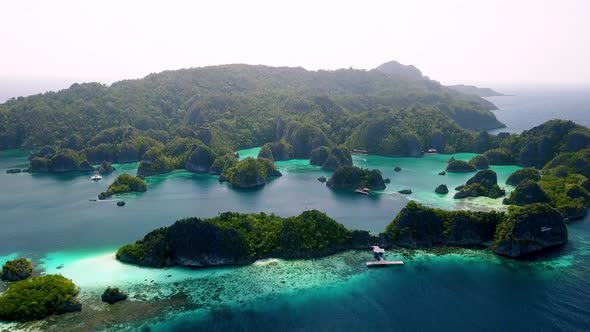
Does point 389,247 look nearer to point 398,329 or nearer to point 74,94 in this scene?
point 398,329

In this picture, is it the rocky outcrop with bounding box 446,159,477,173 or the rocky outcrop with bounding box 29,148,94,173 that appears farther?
the rocky outcrop with bounding box 29,148,94,173

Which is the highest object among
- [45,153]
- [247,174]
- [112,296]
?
[45,153]

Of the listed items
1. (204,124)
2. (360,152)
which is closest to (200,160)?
(204,124)

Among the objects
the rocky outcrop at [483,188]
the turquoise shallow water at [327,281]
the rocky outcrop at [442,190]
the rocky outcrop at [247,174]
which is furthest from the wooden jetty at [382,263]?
the rocky outcrop at [247,174]

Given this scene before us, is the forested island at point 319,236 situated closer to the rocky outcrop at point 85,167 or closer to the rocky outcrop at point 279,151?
the rocky outcrop at point 279,151

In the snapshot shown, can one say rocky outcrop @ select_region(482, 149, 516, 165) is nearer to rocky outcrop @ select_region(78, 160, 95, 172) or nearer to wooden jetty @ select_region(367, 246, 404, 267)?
wooden jetty @ select_region(367, 246, 404, 267)

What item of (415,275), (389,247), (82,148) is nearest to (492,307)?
(415,275)

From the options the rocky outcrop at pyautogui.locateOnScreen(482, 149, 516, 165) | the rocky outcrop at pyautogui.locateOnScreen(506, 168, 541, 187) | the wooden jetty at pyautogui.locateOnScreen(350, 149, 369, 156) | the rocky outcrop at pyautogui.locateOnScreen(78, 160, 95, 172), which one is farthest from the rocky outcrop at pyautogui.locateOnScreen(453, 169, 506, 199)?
the rocky outcrop at pyautogui.locateOnScreen(78, 160, 95, 172)

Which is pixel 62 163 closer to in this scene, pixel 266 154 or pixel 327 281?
pixel 266 154
